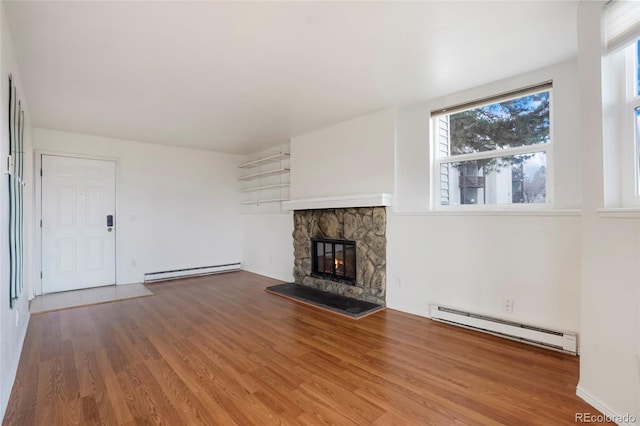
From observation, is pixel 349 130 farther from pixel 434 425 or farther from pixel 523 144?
pixel 434 425

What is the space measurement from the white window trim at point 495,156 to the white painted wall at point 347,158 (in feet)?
1.60

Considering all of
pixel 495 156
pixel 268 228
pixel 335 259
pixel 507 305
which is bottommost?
pixel 507 305

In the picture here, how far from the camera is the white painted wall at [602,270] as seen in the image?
1.61 m

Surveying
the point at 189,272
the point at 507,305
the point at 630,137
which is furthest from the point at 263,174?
the point at 630,137

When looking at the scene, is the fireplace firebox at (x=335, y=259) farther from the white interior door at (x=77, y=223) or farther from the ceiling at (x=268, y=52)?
the white interior door at (x=77, y=223)

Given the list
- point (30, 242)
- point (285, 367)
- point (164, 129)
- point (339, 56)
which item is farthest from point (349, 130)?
point (30, 242)

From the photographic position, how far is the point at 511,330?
274 centimetres

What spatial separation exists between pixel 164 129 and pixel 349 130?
2.76 m

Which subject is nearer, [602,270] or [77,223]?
[602,270]

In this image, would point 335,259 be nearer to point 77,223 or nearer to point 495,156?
point 495,156

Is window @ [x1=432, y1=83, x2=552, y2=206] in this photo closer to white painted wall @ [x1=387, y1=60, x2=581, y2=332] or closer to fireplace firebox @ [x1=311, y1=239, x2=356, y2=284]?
white painted wall @ [x1=387, y1=60, x2=581, y2=332]

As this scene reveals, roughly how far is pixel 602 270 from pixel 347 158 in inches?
119

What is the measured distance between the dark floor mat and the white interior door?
2.86 m

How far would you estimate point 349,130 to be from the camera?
13.9ft
